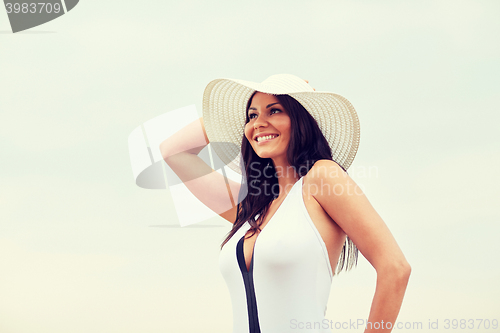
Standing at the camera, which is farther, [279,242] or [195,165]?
[195,165]

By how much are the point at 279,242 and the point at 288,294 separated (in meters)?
0.20

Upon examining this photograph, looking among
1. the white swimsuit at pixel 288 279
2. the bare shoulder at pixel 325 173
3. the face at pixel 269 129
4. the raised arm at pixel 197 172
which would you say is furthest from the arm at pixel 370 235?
the raised arm at pixel 197 172

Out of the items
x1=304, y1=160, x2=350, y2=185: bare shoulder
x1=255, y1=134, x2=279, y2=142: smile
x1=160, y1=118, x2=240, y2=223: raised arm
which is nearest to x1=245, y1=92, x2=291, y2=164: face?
x1=255, y1=134, x2=279, y2=142: smile

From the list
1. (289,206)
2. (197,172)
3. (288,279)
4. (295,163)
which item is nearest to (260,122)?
(295,163)

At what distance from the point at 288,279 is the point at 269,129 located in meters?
0.64

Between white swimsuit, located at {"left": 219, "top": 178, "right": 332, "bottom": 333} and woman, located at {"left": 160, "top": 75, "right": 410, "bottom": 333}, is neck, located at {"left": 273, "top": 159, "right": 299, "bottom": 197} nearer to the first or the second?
woman, located at {"left": 160, "top": 75, "right": 410, "bottom": 333}

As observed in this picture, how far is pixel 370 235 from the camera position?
1563 millimetres

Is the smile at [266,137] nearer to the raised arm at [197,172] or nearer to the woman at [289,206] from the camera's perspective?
the woman at [289,206]

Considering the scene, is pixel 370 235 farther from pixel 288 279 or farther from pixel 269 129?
pixel 269 129

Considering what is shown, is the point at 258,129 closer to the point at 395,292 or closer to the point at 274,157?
the point at 274,157

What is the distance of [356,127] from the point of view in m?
2.03

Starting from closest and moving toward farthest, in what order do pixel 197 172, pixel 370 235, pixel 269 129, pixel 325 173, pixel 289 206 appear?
1. pixel 370 235
2. pixel 325 173
3. pixel 289 206
4. pixel 269 129
5. pixel 197 172

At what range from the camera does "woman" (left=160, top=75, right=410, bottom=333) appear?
1.60m

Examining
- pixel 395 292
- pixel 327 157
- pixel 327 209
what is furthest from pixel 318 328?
pixel 327 157
